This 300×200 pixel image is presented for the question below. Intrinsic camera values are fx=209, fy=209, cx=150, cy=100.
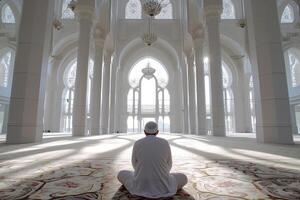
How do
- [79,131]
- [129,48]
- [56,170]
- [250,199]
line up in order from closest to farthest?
1. [250,199]
2. [56,170]
3. [79,131]
4. [129,48]

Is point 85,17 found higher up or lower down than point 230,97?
higher up

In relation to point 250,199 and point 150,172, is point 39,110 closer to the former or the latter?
point 150,172

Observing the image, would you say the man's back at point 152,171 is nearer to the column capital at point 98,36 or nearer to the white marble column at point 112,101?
the column capital at point 98,36

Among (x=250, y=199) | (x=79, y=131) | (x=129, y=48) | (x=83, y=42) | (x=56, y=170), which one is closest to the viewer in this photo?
(x=250, y=199)

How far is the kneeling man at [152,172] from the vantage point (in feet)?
5.28

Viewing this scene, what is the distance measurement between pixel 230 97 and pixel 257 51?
14776mm

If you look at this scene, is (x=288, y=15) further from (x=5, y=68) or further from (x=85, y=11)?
(x=5, y=68)

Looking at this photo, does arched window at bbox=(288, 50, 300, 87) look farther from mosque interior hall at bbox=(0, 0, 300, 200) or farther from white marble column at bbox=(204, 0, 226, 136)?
white marble column at bbox=(204, 0, 226, 136)

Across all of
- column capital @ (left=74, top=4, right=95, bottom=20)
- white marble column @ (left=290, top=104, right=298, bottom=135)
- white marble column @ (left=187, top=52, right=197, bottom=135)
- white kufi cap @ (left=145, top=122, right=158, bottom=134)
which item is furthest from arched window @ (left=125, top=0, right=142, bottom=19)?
white kufi cap @ (left=145, top=122, right=158, bottom=134)

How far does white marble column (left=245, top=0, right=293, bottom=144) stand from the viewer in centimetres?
587

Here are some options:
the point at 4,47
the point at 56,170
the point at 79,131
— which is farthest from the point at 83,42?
the point at 4,47

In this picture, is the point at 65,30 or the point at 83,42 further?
the point at 65,30

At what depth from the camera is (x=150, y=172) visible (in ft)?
5.34

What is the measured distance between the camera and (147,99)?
2345 cm
